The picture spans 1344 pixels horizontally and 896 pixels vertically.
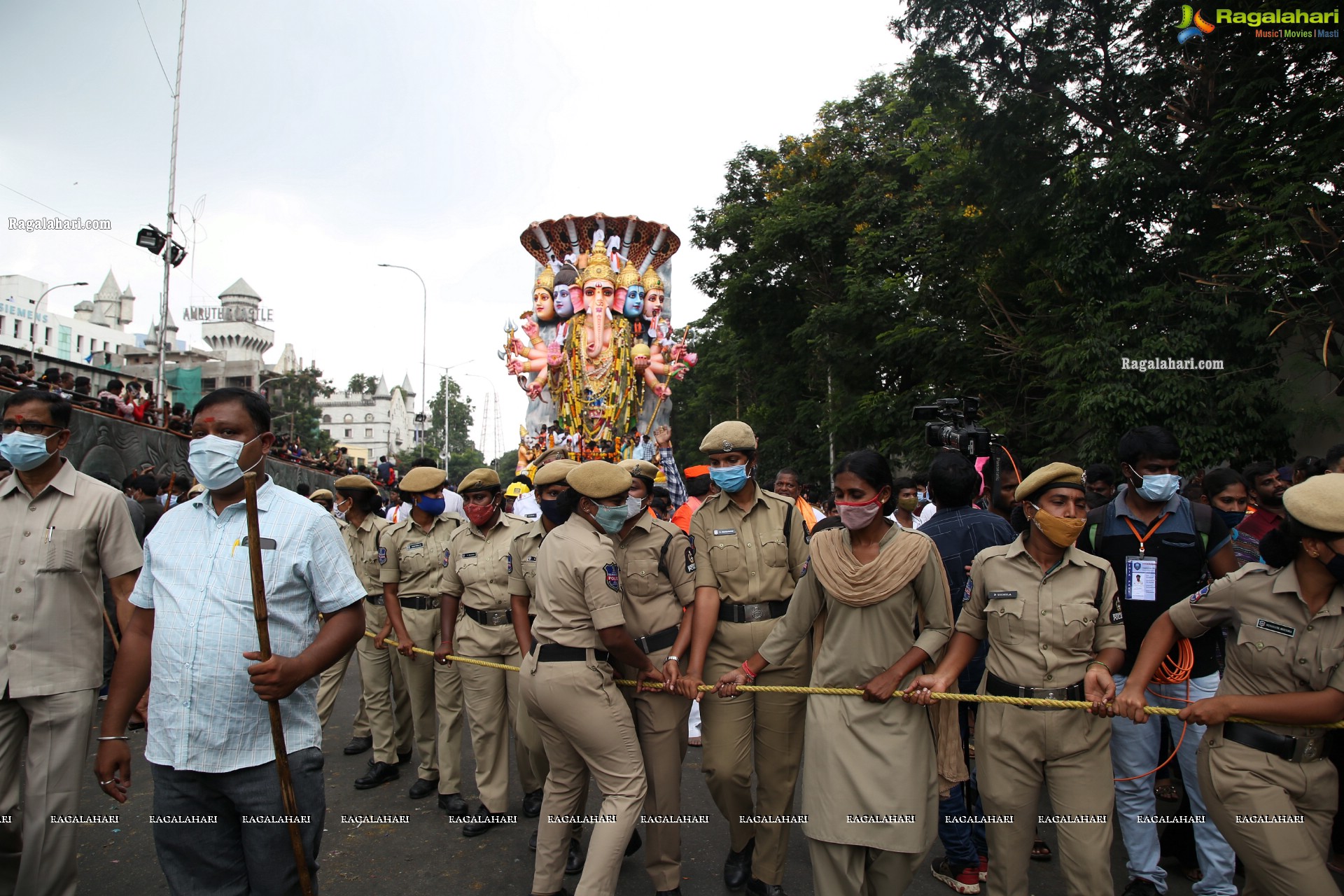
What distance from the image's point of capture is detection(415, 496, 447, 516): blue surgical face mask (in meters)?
5.99

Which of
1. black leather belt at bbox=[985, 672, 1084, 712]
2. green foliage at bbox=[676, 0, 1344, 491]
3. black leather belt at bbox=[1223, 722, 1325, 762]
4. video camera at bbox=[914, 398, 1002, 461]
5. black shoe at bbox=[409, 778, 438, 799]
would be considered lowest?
black shoe at bbox=[409, 778, 438, 799]

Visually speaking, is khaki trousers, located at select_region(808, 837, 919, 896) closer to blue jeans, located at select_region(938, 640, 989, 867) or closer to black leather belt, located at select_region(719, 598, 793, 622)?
blue jeans, located at select_region(938, 640, 989, 867)

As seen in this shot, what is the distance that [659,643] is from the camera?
14.0ft

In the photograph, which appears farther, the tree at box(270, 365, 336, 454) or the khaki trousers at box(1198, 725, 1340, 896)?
the tree at box(270, 365, 336, 454)

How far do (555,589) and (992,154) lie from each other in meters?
14.1

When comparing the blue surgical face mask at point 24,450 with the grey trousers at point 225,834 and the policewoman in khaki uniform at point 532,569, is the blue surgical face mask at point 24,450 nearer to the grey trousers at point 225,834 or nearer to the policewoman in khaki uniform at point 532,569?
the grey trousers at point 225,834

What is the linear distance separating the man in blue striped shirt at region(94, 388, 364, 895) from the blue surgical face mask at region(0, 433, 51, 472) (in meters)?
1.07

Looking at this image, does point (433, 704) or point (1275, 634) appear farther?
point (433, 704)

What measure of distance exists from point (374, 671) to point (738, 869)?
317cm

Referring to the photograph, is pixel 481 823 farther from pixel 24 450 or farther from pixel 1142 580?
pixel 1142 580

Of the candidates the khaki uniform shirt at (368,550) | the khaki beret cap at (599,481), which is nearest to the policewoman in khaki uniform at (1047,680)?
the khaki beret cap at (599,481)

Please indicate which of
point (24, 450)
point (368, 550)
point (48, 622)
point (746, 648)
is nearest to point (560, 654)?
point (746, 648)

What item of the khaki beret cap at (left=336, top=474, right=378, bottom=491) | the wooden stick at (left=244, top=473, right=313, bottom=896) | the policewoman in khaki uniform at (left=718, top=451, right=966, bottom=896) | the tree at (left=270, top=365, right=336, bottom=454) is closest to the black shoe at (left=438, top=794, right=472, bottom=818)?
the khaki beret cap at (left=336, top=474, right=378, bottom=491)

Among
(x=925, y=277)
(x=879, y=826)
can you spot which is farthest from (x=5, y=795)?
(x=925, y=277)
